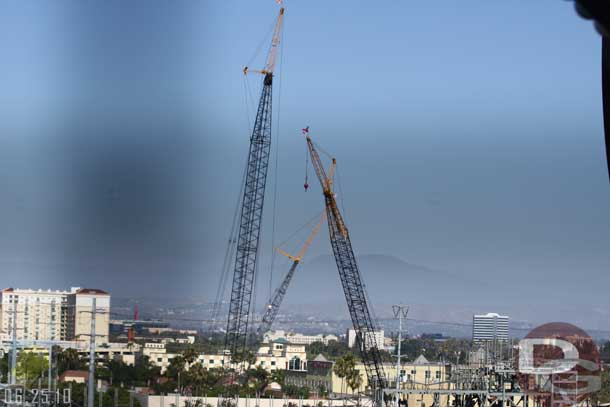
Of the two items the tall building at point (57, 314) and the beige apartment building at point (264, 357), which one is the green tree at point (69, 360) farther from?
the tall building at point (57, 314)

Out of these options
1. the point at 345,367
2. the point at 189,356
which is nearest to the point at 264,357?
the point at 189,356

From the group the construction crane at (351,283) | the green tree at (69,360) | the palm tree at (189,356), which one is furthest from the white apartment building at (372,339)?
the green tree at (69,360)

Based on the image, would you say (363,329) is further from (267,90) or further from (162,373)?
(267,90)

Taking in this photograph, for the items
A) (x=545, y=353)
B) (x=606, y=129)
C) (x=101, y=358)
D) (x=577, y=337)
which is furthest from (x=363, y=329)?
(x=606, y=129)

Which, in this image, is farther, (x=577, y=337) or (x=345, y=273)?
(x=345, y=273)

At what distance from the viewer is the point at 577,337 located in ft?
174

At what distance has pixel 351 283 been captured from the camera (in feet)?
224

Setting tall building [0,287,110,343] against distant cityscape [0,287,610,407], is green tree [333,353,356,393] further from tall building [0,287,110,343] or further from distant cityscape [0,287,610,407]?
tall building [0,287,110,343]

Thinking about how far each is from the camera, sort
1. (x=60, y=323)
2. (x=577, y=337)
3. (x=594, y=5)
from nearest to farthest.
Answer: (x=594, y=5) < (x=577, y=337) < (x=60, y=323)

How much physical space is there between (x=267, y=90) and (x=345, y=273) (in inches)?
501

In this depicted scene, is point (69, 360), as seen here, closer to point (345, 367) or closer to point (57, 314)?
point (345, 367)

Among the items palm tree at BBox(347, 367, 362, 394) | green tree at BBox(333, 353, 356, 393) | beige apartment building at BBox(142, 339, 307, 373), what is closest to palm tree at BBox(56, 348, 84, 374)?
beige apartment building at BBox(142, 339, 307, 373)

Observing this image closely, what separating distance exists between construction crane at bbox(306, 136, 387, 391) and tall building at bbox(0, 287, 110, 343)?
17.6 meters

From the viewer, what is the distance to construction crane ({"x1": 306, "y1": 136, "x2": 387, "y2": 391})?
6794cm
